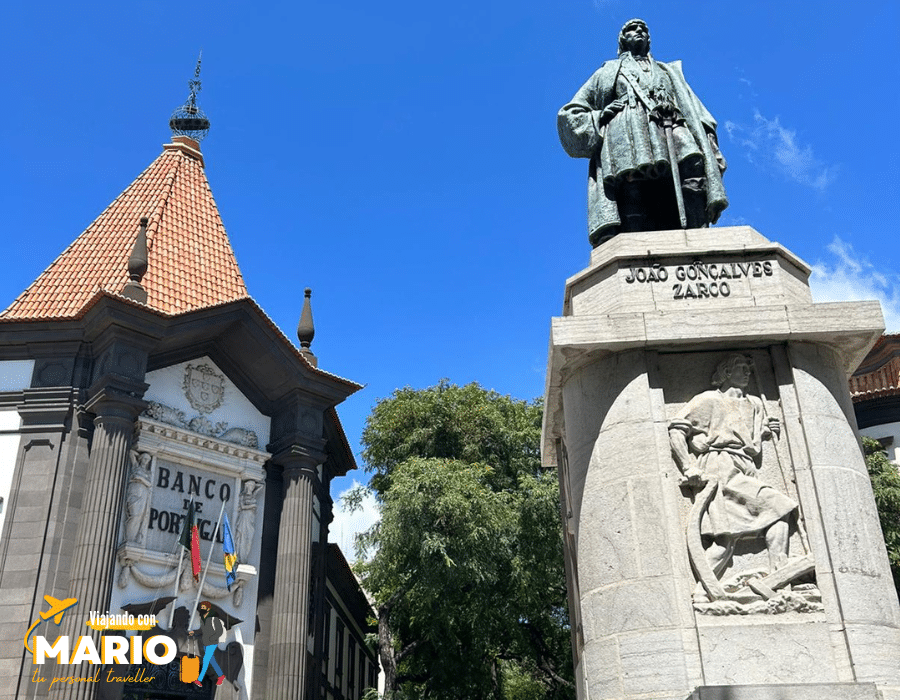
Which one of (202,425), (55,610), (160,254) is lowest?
(55,610)

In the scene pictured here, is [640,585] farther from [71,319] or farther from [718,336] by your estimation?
[71,319]

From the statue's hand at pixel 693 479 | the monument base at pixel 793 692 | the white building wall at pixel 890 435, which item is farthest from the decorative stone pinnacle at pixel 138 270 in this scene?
the white building wall at pixel 890 435

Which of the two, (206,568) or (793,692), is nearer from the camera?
(793,692)

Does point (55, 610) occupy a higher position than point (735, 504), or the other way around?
point (55, 610)

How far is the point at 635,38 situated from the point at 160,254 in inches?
694

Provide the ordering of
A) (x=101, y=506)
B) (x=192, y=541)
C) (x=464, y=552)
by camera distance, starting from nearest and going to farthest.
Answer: (x=101, y=506), (x=192, y=541), (x=464, y=552)

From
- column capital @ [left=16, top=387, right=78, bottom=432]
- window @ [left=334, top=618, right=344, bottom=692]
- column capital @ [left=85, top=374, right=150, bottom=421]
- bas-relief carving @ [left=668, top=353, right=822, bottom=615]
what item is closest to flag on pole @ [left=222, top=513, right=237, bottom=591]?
column capital @ [left=85, top=374, right=150, bottom=421]

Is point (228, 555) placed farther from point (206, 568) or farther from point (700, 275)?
point (700, 275)

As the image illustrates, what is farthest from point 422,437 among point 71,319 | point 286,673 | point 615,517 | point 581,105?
point 615,517

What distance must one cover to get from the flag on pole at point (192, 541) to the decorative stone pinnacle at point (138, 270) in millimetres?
5154

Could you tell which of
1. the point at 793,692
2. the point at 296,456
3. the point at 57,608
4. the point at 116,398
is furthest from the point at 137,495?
the point at 793,692

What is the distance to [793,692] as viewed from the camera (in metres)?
5.35

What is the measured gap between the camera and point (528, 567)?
76.9ft

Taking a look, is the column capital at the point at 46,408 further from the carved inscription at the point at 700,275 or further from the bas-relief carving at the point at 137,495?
the carved inscription at the point at 700,275
